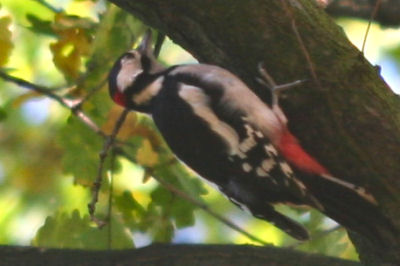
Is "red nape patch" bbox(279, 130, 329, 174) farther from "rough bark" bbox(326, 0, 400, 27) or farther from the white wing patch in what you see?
"rough bark" bbox(326, 0, 400, 27)

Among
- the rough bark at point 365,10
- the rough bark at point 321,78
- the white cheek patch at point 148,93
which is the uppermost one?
the rough bark at point 321,78

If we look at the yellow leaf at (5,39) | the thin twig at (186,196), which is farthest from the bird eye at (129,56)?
the yellow leaf at (5,39)

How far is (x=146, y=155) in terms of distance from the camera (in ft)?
12.5

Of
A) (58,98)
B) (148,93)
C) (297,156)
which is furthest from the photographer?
(58,98)

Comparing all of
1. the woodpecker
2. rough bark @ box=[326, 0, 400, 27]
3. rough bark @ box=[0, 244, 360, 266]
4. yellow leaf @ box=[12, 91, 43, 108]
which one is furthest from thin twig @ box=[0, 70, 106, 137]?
rough bark @ box=[326, 0, 400, 27]

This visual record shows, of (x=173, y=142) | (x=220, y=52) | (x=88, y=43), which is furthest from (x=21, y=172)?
(x=220, y=52)

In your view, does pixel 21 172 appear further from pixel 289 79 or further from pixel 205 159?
pixel 289 79

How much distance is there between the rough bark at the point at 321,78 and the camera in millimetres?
3166

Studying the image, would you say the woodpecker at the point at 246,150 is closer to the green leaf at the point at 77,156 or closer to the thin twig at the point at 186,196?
the thin twig at the point at 186,196

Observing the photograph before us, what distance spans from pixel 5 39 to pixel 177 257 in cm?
122

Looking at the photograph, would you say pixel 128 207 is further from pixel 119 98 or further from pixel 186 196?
pixel 119 98

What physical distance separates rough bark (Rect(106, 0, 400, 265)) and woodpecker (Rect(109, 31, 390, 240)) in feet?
0.19

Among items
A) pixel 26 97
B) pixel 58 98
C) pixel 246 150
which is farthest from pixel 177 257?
pixel 26 97

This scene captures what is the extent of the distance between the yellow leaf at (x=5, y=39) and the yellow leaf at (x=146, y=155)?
0.64 m
